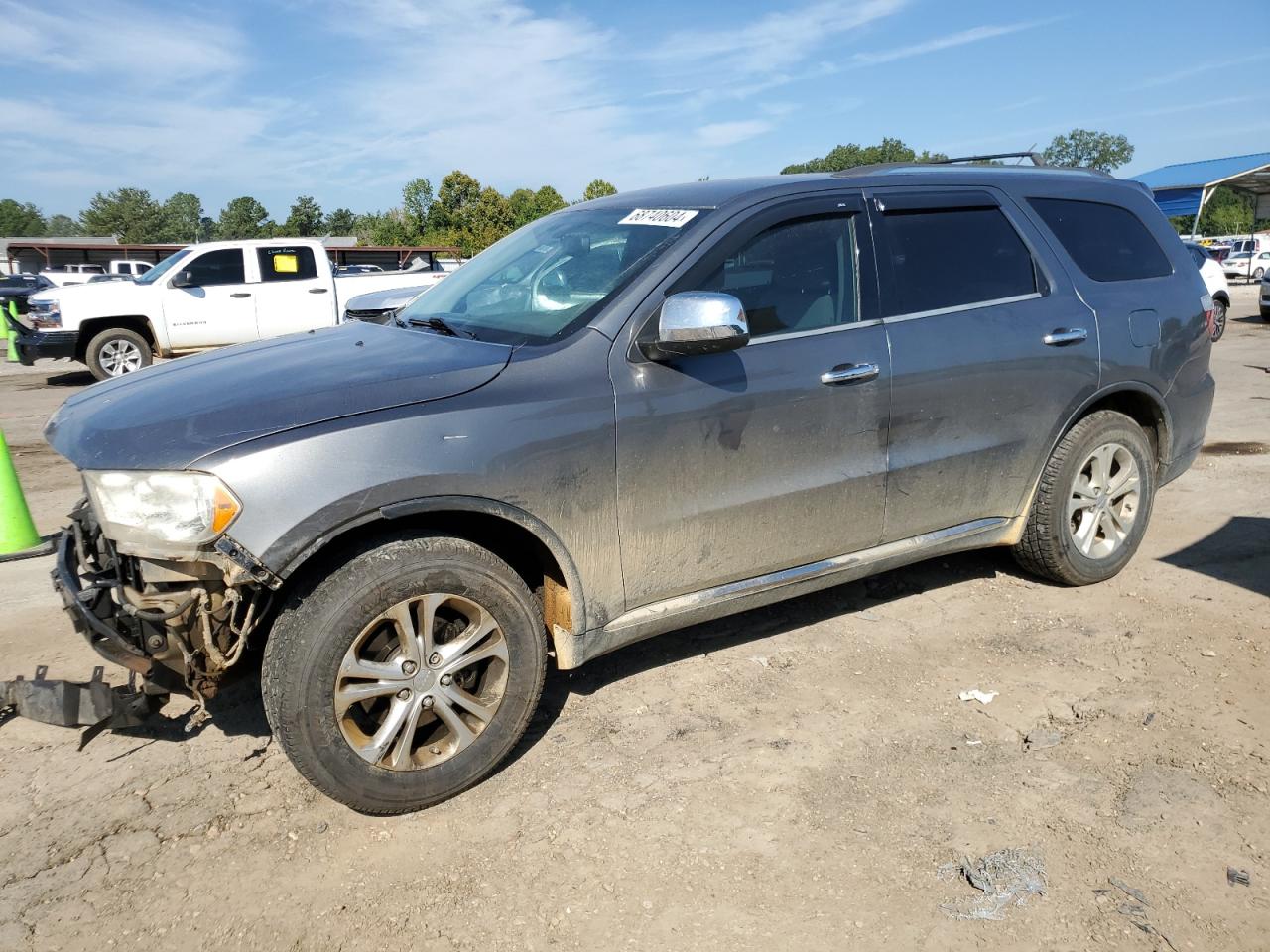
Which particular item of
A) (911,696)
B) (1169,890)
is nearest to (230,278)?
(911,696)

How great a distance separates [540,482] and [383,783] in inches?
40.1

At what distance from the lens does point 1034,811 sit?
2848 mm

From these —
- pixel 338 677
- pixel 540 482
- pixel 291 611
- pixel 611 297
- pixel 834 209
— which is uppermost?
pixel 834 209

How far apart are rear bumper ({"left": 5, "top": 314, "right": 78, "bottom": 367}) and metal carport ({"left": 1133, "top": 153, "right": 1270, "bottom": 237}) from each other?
4043cm

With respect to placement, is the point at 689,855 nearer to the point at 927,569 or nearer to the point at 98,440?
the point at 98,440

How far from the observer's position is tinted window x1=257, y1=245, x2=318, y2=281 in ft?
42.5

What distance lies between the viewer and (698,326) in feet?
9.79

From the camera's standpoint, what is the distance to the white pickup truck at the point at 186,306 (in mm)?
12242

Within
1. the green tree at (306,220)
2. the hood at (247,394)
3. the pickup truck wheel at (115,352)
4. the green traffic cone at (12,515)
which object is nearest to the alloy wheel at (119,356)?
the pickup truck wheel at (115,352)

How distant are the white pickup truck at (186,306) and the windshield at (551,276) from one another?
9524 millimetres

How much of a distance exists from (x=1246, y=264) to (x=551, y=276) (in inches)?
1525

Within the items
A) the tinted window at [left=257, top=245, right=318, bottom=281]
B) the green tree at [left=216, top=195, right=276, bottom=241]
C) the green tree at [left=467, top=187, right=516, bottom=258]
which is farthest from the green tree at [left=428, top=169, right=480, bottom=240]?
the tinted window at [left=257, top=245, right=318, bottom=281]

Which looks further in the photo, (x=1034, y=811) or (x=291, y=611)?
(x=1034, y=811)

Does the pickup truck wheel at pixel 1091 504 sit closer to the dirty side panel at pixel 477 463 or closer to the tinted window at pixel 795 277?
the tinted window at pixel 795 277
